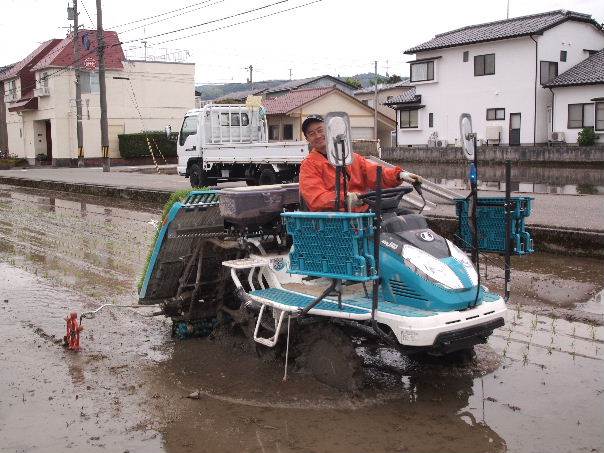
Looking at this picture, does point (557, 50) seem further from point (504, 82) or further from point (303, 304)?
point (303, 304)

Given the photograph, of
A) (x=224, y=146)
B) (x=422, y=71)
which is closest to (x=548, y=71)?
(x=422, y=71)

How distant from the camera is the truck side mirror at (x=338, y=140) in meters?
4.08

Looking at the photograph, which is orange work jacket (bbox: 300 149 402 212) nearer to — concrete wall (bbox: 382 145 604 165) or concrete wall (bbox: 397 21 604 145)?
concrete wall (bbox: 382 145 604 165)

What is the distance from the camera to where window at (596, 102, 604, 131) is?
32.6m

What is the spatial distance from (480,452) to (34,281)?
6.33 meters

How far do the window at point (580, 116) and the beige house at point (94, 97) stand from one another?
25466 millimetres

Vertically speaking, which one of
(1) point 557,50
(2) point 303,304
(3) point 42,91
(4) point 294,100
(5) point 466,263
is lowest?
(2) point 303,304

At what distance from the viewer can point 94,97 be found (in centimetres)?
4362

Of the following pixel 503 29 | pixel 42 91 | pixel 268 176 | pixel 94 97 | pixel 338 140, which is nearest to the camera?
pixel 338 140

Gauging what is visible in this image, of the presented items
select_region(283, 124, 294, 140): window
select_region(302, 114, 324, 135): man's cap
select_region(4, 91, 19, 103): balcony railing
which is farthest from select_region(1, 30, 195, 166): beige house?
select_region(302, 114, 324, 135): man's cap

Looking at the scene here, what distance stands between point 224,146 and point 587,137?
19.2 meters

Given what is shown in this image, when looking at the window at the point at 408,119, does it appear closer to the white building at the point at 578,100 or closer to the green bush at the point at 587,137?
the white building at the point at 578,100

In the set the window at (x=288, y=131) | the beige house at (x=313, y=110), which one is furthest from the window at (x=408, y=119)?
the window at (x=288, y=131)

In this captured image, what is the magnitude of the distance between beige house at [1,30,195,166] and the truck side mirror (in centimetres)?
4072
